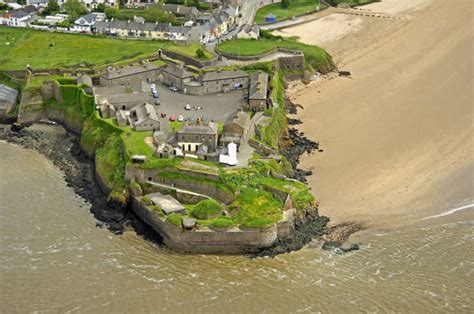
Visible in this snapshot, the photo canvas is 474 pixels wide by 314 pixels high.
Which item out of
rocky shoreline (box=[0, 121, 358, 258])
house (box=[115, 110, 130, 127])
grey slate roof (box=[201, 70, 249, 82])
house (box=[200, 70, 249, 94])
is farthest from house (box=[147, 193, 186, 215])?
grey slate roof (box=[201, 70, 249, 82])

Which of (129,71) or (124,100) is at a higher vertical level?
(129,71)

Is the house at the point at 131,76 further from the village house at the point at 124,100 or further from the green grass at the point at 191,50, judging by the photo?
the green grass at the point at 191,50

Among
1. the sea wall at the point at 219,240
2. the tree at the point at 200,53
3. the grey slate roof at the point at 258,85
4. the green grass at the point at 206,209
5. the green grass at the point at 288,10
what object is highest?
the green grass at the point at 288,10

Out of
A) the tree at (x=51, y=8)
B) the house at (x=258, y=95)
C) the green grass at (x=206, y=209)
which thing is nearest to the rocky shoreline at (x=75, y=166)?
the green grass at (x=206, y=209)

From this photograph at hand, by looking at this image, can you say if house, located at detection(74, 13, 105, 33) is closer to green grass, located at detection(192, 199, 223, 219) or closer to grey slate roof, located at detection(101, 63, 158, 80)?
grey slate roof, located at detection(101, 63, 158, 80)

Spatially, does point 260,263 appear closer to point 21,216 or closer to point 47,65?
point 21,216

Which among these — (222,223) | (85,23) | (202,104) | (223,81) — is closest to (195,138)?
(222,223)

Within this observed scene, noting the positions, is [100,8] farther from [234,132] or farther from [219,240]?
[219,240]
